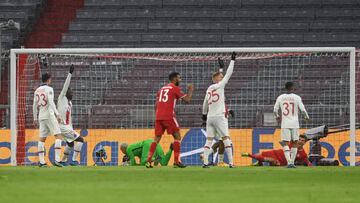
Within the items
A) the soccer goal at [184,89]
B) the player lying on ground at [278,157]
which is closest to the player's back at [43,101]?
the soccer goal at [184,89]

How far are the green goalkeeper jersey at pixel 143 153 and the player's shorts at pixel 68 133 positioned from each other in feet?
3.96

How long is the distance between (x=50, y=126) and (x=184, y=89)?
17.2 feet

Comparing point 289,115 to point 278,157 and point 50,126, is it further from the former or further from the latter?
point 50,126

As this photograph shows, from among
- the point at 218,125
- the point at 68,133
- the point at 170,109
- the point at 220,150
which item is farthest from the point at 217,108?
the point at 68,133

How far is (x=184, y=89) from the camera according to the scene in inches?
949

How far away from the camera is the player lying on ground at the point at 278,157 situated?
20.4m

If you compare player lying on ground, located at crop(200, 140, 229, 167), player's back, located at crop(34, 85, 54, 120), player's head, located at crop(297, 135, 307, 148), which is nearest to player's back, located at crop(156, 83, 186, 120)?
player lying on ground, located at crop(200, 140, 229, 167)

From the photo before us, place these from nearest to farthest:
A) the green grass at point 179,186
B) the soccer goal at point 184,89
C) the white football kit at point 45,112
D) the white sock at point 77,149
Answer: the green grass at point 179,186 < the white football kit at point 45,112 < the white sock at point 77,149 < the soccer goal at point 184,89

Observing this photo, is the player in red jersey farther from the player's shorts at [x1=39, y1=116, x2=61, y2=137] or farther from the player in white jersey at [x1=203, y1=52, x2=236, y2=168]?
the player's shorts at [x1=39, y1=116, x2=61, y2=137]

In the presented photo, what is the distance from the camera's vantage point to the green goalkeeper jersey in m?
20.2

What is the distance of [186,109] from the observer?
78.1ft

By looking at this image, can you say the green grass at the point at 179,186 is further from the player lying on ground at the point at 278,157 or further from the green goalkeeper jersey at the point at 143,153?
the player lying on ground at the point at 278,157

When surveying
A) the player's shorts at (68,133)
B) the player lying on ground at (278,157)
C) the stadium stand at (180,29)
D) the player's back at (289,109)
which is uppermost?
the stadium stand at (180,29)

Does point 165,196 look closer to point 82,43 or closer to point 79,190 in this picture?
point 79,190
